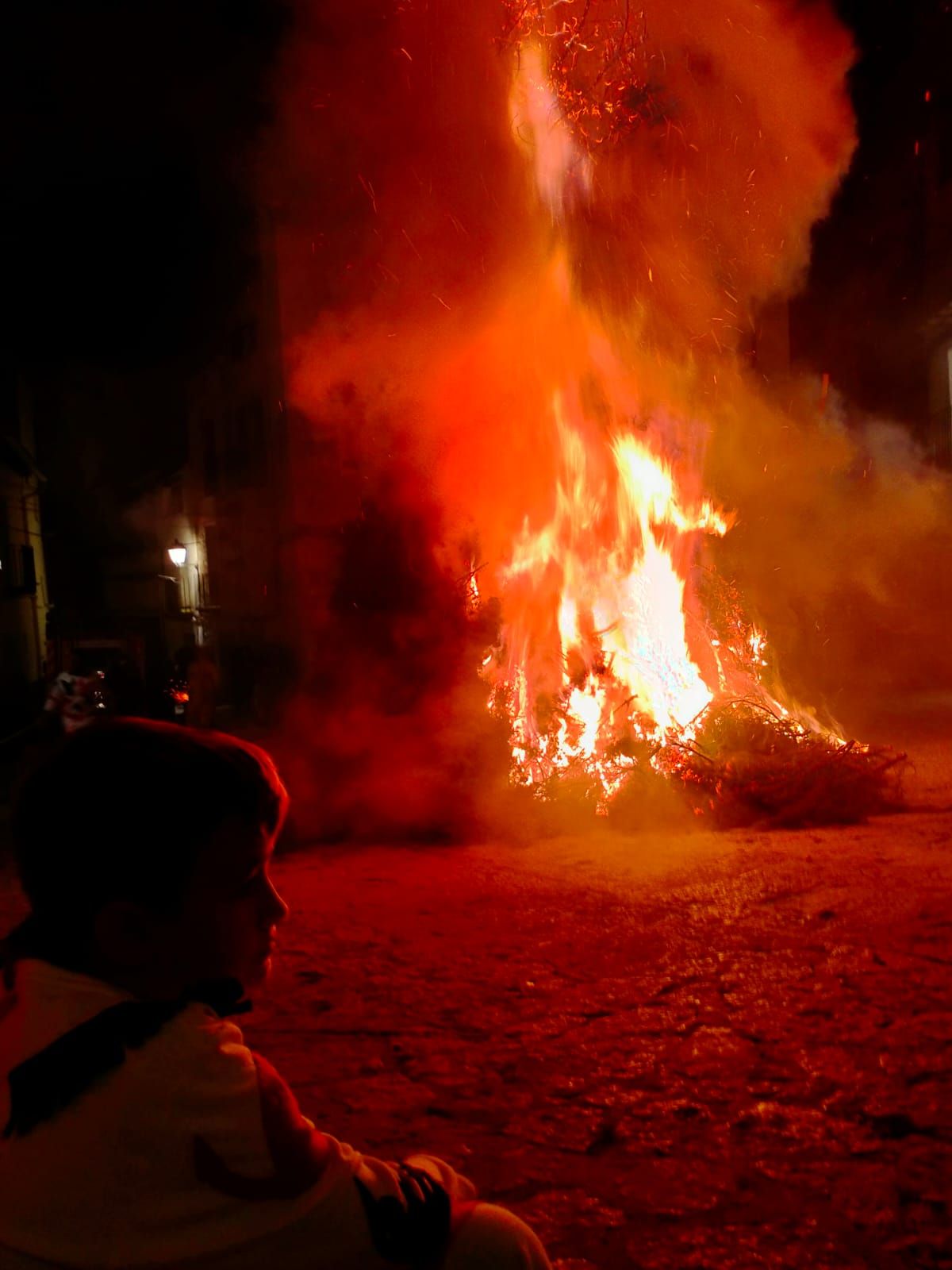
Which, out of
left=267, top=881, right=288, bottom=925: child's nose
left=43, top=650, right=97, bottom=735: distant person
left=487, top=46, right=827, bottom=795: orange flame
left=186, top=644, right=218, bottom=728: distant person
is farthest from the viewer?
left=186, top=644, right=218, bottom=728: distant person

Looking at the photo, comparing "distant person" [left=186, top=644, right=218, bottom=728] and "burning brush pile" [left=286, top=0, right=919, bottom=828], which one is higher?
"burning brush pile" [left=286, top=0, right=919, bottom=828]

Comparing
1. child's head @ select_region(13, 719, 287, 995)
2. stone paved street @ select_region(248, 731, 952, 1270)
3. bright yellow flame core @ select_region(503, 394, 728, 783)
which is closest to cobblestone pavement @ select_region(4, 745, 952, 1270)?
stone paved street @ select_region(248, 731, 952, 1270)

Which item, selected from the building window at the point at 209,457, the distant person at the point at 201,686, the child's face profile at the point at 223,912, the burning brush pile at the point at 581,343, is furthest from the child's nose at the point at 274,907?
the building window at the point at 209,457

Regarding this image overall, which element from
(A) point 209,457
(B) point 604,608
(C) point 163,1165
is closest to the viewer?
(C) point 163,1165

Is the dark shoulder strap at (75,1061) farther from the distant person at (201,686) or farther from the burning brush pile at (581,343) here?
the distant person at (201,686)

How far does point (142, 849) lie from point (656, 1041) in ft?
10.1

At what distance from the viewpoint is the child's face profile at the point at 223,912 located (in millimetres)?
1205

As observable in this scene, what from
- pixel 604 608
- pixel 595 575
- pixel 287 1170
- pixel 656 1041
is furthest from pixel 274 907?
pixel 595 575

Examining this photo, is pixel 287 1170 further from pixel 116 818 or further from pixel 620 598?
pixel 620 598

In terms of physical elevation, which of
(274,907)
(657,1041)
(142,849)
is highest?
(142,849)

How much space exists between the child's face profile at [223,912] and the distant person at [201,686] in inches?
372

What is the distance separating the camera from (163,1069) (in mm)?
1098

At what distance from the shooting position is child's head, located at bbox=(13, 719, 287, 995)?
1147mm

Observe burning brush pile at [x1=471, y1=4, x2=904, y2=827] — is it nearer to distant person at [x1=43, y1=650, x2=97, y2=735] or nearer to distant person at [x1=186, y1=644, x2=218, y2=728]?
distant person at [x1=186, y1=644, x2=218, y2=728]
